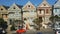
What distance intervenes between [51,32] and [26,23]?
40 centimetres

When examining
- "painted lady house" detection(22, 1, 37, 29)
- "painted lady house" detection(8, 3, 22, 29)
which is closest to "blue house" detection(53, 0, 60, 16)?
"painted lady house" detection(22, 1, 37, 29)

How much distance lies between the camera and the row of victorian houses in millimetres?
2779

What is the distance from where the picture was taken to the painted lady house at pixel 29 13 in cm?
279

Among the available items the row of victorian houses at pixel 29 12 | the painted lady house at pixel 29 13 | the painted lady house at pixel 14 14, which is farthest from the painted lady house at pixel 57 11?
the painted lady house at pixel 14 14

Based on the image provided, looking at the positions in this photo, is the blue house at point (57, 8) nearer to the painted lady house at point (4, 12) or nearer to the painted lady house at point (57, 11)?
the painted lady house at point (57, 11)

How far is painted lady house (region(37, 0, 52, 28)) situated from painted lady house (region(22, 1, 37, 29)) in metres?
0.08

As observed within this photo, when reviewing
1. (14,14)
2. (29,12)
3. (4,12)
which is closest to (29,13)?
(29,12)

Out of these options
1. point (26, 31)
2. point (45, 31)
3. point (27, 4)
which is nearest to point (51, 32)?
point (45, 31)

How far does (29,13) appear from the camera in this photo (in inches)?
110

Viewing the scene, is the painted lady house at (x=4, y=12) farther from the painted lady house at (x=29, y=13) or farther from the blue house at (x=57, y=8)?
the blue house at (x=57, y=8)

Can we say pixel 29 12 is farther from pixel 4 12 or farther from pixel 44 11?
pixel 4 12

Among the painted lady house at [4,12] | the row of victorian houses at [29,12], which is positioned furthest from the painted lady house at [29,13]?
the painted lady house at [4,12]

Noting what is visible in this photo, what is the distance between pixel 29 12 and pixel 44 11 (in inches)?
8.9

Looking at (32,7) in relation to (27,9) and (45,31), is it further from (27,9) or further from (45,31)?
(45,31)
